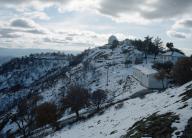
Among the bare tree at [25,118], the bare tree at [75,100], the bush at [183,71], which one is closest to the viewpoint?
the bush at [183,71]

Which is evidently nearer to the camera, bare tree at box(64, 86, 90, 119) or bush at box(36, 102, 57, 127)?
bush at box(36, 102, 57, 127)

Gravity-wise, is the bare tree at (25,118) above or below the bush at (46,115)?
below

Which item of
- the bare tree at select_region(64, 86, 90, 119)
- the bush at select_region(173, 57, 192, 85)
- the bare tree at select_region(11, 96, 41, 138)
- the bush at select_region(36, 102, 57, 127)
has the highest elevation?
the bush at select_region(173, 57, 192, 85)

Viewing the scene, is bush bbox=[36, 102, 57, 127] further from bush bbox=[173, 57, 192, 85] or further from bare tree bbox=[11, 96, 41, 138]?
bush bbox=[173, 57, 192, 85]

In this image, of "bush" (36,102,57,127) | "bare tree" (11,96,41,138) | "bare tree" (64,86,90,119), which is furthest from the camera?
"bare tree" (11,96,41,138)

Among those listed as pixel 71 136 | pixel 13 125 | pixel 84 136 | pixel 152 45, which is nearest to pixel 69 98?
pixel 71 136

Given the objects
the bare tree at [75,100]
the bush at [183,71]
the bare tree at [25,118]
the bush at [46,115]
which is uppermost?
the bush at [183,71]

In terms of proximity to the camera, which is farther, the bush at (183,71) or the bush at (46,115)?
the bush at (183,71)

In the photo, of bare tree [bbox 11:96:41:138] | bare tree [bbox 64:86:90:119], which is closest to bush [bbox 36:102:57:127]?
bare tree [bbox 64:86:90:119]

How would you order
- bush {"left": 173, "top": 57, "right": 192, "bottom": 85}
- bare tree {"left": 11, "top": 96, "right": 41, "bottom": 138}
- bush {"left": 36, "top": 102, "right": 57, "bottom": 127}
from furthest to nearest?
bare tree {"left": 11, "top": 96, "right": 41, "bottom": 138} → bush {"left": 173, "top": 57, "right": 192, "bottom": 85} → bush {"left": 36, "top": 102, "right": 57, "bottom": 127}

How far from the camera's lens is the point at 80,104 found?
6656cm

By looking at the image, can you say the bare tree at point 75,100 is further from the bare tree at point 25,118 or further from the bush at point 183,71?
the bush at point 183,71

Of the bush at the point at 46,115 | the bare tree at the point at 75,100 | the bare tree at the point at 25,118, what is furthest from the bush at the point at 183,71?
the bare tree at the point at 25,118

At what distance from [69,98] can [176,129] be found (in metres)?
47.6
